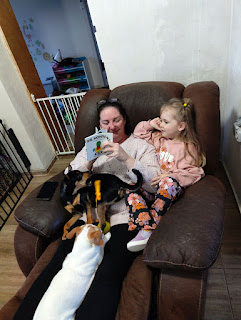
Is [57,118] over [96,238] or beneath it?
beneath

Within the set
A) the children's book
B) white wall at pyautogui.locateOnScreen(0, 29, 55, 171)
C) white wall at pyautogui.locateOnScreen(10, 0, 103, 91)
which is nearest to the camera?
the children's book

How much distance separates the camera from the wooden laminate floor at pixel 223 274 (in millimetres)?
1137

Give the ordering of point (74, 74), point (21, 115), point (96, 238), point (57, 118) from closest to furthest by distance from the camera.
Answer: point (96, 238)
point (21, 115)
point (57, 118)
point (74, 74)

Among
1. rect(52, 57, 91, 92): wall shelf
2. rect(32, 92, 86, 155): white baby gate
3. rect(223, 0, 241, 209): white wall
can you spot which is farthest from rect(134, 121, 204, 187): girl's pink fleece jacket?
rect(52, 57, 91, 92): wall shelf

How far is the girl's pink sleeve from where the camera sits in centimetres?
138

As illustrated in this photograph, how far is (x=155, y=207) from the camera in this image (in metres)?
1.12

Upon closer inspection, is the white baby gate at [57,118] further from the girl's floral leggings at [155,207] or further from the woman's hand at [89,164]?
the girl's floral leggings at [155,207]

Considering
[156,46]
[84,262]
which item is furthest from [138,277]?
[156,46]

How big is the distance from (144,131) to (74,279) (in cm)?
92

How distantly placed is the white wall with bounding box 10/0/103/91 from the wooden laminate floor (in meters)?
3.57

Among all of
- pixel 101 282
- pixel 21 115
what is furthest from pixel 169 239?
pixel 21 115

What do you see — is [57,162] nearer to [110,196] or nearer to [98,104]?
[98,104]

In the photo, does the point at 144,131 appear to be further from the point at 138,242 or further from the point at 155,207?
the point at 138,242

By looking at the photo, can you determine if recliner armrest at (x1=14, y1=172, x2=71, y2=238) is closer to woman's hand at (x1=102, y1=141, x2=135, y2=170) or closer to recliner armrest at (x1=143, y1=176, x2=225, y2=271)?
woman's hand at (x1=102, y1=141, x2=135, y2=170)
